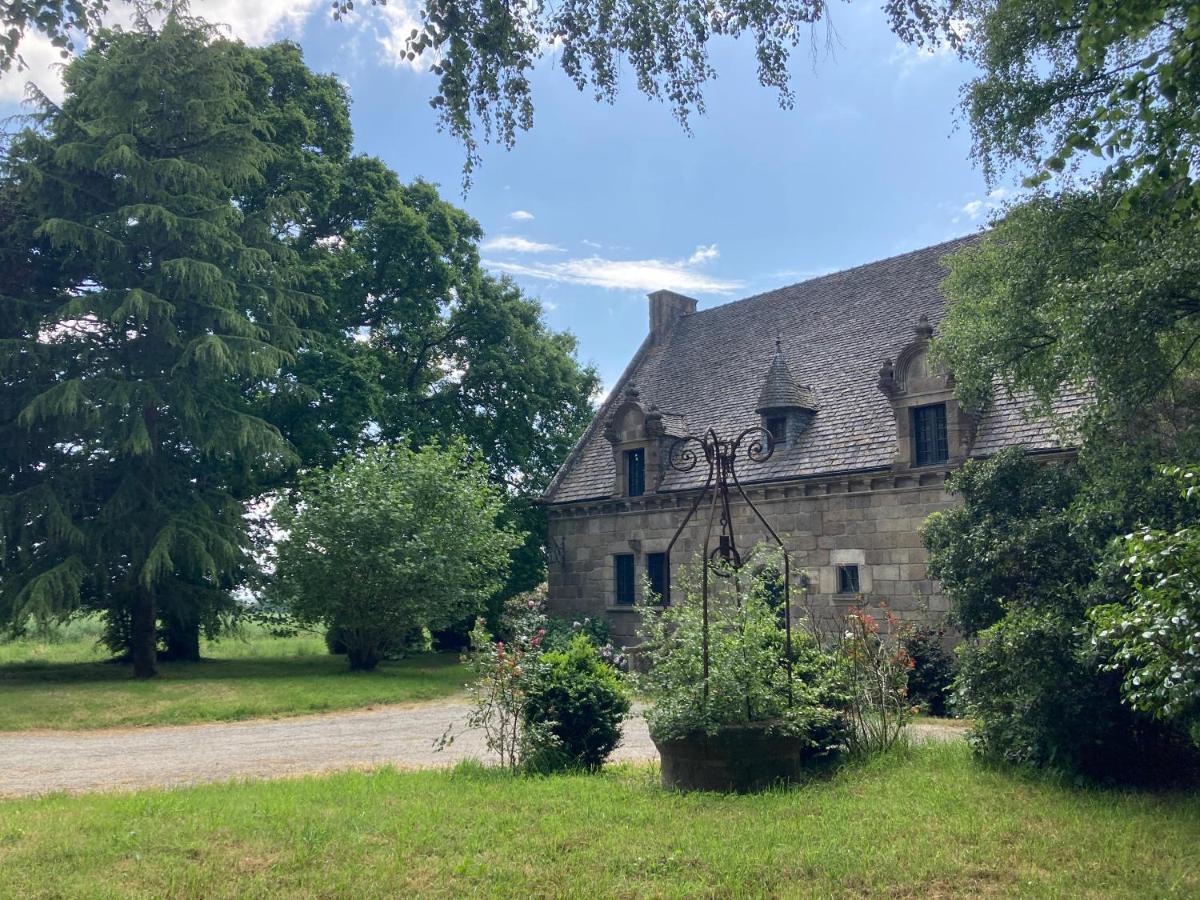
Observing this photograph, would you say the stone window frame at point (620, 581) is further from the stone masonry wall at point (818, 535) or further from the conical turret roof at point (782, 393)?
the conical turret roof at point (782, 393)

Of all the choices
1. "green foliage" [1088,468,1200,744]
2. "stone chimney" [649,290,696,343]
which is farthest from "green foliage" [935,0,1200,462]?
"stone chimney" [649,290,696,343]

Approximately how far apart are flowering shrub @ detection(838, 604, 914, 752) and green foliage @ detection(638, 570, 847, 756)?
10.8 inches

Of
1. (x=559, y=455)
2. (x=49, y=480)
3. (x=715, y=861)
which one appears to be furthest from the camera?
(x=559, y=455)

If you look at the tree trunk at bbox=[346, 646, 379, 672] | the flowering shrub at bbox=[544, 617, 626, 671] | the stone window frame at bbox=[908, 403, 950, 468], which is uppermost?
the stone window frame at bbox=[908, 403, 950, 468]

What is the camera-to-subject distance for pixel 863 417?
21328mm

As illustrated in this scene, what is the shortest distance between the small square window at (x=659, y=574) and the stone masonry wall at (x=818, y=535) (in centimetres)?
19

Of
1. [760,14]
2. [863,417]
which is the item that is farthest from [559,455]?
[760,14]

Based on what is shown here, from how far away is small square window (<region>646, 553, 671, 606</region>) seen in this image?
79.3 ft

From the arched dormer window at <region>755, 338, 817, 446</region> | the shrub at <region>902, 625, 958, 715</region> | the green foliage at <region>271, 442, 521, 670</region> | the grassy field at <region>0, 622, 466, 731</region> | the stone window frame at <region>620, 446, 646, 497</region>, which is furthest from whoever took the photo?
the stone window frame at <region>620, 446, 646, 497</region>

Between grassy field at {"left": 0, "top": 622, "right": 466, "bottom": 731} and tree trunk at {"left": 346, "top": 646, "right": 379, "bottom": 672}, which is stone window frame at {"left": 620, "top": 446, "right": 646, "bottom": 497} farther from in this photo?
tree trunk at {"left": 346, "top": 646, "right": 379, "bottom": 672}

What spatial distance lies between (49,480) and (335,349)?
7700 mm

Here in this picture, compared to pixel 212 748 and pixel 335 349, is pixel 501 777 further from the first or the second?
A: pixel 335 349

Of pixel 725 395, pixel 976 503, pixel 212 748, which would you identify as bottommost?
pixel 212 748

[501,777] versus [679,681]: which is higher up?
[679,681]
